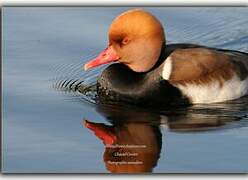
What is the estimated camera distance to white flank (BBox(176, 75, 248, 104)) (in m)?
8.45

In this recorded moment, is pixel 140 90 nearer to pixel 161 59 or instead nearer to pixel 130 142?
pixel 161 59

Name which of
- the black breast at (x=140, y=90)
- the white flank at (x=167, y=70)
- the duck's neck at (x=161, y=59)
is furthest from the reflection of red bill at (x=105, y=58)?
the white flank at (x=167, y=70)

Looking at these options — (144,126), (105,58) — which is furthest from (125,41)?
(144,126)

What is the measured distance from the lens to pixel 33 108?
8.25 m

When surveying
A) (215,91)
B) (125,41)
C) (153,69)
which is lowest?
(215,91)

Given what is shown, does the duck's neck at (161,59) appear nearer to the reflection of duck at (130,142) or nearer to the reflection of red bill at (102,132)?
the reflection of duck at (130,142)

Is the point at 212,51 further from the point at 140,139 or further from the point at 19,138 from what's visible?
the point at 19,138

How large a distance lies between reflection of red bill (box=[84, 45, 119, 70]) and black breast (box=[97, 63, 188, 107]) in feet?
0.38

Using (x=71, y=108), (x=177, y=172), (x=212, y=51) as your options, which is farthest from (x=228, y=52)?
(x=177, y=172)

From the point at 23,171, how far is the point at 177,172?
1107 mm

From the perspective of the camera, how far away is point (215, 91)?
861 cm

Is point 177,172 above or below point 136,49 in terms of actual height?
below

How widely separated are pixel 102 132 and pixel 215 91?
4.26ft

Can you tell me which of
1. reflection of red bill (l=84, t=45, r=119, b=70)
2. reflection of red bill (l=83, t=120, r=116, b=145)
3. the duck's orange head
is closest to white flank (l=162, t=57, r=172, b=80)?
the duck's orange head
